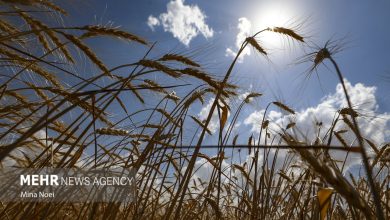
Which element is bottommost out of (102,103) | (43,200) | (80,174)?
(43,200)

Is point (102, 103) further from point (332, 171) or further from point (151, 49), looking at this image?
point (332, 171)

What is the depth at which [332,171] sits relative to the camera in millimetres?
964

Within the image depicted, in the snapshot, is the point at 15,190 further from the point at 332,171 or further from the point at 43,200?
the point at 332,171

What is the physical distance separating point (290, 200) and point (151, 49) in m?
2.38

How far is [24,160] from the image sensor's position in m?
3.38

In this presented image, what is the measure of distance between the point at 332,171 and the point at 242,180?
3441 mm

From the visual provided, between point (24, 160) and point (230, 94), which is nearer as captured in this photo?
point (230, 94)

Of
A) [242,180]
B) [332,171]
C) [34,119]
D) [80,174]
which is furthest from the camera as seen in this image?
[242,180]

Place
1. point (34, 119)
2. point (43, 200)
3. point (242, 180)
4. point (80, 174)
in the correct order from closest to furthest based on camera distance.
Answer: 1. point (43, 200)
2. point (80, 174)
3. point (34, 119)
4. point (242, 180)

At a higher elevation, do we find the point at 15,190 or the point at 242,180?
the point at 242,180

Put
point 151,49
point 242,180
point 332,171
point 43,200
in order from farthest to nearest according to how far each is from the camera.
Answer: point 242,180 → point 151,49 → point 43,200 → point 332,171

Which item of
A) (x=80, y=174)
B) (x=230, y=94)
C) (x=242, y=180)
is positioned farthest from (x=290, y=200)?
(x=80, y=174)

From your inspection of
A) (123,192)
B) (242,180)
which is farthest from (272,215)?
(123,192)

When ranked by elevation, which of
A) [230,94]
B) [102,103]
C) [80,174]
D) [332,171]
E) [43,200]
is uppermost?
[230,94]
